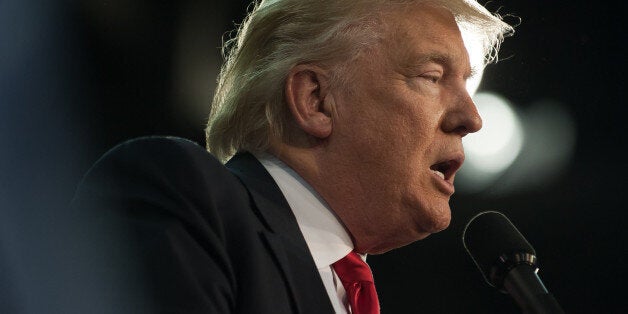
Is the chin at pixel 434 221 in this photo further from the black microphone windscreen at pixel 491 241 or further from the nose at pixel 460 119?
the nose at pixel 460 119

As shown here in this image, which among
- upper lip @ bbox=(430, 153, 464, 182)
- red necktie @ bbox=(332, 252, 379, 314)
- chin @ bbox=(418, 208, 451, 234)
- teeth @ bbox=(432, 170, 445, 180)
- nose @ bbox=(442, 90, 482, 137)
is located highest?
nose @ bbox=(442, 90, 482, 137)

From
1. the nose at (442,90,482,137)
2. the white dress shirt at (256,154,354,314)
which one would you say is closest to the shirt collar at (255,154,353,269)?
the white dress shirt at (256,154,354,314)

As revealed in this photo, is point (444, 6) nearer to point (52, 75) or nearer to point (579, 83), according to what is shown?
point (52, 75)

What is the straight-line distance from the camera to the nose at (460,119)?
201 centimetres

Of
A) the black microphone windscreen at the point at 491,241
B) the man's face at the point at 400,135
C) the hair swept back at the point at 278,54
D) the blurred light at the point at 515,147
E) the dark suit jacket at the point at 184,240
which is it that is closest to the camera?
the dark suit jacket at the point at 184,240

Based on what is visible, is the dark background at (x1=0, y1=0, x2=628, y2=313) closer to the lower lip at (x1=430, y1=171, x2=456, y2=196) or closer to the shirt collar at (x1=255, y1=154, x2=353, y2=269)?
the shirt collar at (x1=255, y1=154, x2=353, y2=269)

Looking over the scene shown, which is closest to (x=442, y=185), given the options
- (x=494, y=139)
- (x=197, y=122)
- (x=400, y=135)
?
(x=400, y=135)

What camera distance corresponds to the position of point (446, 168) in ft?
6.69

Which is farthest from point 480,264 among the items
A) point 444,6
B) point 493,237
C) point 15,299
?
point 15,299

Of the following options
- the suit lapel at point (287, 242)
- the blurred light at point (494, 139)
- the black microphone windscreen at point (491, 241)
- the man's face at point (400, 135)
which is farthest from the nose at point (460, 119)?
the blurred light at point (494, 139)

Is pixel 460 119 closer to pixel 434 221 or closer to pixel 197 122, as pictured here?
pixel 434 221

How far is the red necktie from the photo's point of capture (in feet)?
6.02

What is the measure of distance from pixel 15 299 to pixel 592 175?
2.72 meters

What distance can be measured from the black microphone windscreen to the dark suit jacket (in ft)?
1.45
